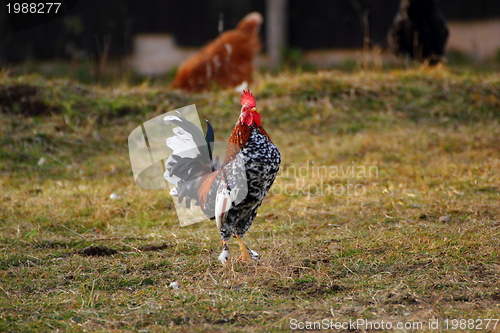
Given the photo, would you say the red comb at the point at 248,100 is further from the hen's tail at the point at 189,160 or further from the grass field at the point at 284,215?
the grass field at the point at 284,215

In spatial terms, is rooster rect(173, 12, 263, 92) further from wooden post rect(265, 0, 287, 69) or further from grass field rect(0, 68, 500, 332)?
wooden post rect(265, 0, 287, 69)

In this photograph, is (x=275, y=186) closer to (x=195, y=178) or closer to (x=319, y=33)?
(x=195, y=178)

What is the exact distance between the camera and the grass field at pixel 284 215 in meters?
2.82

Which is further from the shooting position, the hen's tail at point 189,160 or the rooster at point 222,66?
the rooster at point 222,66

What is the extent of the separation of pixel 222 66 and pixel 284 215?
176 inches

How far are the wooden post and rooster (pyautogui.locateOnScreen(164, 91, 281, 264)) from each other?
8995mm

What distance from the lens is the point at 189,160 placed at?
12.1 feet

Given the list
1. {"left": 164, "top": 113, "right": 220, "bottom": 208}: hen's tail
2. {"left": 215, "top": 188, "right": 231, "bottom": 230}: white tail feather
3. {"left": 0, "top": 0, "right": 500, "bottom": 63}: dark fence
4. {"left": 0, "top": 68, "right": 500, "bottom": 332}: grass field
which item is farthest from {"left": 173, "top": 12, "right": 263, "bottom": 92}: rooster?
{"left": 215, "top": 188, "right": 231, "bottom": 230}: white tail feather

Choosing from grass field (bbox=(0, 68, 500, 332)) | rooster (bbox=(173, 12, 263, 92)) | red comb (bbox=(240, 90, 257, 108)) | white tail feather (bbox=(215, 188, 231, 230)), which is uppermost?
red comb (bbox=(240, 90, 257, 108))

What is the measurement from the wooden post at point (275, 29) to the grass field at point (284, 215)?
4729 mm

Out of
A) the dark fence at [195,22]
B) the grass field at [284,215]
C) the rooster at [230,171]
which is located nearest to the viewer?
the grass field at [284,215]

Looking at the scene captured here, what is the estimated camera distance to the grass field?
2.82 m

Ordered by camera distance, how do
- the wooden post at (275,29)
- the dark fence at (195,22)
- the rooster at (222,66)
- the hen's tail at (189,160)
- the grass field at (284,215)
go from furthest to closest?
1. the wooden post at (275,29)
2. the dark fence at (195,22)
3. the rooster at (222,66)
4. the hen's tail at (189,160)
5. the grass field at (284,215)

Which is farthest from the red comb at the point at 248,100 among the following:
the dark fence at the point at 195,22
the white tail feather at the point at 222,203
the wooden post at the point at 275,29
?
the dark fence at the point at 195,22
